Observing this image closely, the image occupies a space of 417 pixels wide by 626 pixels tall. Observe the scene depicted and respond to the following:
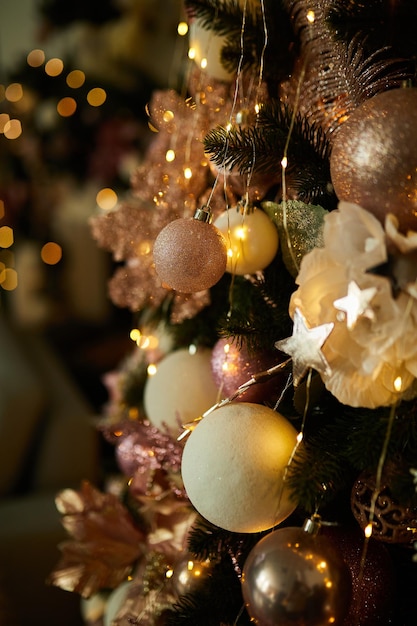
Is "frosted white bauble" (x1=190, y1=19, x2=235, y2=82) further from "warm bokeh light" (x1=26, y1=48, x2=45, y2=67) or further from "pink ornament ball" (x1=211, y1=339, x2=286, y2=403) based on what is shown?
"warm bokeh light" (x1=26, y1=48, x2=45, y2=67)

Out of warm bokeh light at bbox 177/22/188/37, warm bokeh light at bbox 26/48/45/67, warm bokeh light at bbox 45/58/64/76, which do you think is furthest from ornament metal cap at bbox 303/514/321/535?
warm bokeh light at bbox 26/48/45/67

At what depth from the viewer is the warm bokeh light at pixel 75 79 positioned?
6.83 feet

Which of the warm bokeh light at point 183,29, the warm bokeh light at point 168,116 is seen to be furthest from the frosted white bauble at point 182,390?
the warm bokeh light at point 183,29

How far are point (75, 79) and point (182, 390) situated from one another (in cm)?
175

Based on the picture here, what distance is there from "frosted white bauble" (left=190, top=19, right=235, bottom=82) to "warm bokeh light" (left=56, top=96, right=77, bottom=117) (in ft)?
5.45

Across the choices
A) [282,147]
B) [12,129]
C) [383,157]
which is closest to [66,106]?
[12,129]

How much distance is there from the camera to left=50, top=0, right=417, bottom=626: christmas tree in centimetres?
42

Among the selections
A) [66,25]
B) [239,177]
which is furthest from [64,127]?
[239,177]

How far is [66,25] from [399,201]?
2.13m

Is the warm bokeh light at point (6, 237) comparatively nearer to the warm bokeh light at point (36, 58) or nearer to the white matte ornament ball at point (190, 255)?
the warm bokeh light at point (36, 58)

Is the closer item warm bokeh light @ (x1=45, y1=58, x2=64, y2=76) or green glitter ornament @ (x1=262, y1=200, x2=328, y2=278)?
green glitter ornament @ (x1=262, y1=200, x2=328, y2=278)

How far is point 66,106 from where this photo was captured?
7.23 ft

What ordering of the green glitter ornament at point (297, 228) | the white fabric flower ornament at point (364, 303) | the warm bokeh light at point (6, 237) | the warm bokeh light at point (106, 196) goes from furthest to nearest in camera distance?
the warm bokeh light at point (6, 237)
the warm bokeh light at point (106, 196)
the green glitter ornament at point (297, 228)
the white fabric flower ornament at point (364, 303)

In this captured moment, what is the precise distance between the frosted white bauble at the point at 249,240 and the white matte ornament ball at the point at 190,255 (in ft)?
0.15
